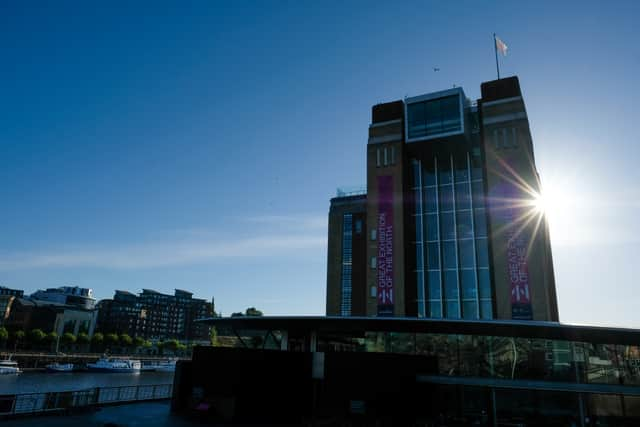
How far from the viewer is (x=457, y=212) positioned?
51.0 metres

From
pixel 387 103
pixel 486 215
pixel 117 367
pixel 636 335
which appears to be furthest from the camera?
pixel 117 367

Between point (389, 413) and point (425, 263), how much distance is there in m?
26.7

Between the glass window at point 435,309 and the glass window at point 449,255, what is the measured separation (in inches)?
172

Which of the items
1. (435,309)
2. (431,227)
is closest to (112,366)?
(435,309)

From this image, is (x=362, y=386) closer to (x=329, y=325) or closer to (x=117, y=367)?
(x=329, y=325)

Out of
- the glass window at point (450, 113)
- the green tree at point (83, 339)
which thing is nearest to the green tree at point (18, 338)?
the green tree at point (83, 339)

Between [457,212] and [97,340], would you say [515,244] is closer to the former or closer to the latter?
[457,212]

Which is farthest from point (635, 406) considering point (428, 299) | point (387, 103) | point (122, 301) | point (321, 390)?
point (122, 301)

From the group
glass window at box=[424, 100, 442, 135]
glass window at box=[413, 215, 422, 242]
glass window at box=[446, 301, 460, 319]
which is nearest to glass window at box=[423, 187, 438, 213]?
glass window at box=[413, 215, 422, 242]

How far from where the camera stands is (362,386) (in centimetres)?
2675

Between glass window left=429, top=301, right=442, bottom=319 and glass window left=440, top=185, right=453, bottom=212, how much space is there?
1114 centimetres

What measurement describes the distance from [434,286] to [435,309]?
2.61 m

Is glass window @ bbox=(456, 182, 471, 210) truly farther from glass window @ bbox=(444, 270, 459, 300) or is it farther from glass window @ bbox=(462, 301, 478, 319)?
glass window @ bbox=(462, 301, 478, 319)

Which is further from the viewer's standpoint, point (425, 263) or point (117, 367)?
point (117, 367)
